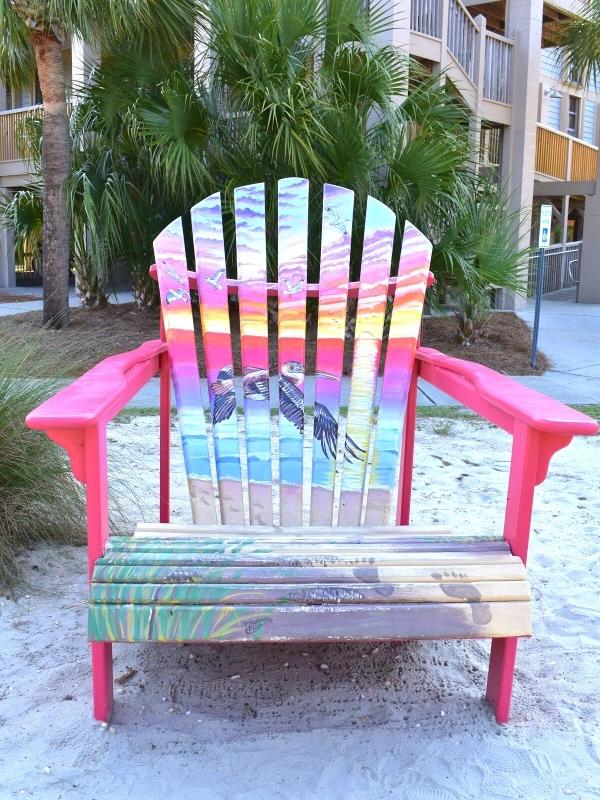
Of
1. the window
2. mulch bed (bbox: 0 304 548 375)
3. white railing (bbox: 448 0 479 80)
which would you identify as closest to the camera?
mulch bed (bbox: 0 304 548 375)

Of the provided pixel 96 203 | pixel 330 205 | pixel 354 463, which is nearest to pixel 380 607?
pixel 354 463

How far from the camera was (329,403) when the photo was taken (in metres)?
2.79

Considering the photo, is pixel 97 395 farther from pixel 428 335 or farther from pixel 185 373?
pixel 428 335

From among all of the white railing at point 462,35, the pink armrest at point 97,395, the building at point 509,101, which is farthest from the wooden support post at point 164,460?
the white railing at point 462,35

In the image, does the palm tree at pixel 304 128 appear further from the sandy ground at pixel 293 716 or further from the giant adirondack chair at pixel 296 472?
the sandy ground at pixel 293 716

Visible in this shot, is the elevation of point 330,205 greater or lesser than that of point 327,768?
greater

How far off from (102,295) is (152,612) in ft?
28.6

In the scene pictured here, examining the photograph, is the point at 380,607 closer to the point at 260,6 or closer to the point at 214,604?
the point at 214,604

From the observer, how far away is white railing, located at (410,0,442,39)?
10406mm

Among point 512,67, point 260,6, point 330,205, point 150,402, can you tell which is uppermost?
point 512,67

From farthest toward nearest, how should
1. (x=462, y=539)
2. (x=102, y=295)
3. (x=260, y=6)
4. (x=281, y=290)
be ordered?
(x=102, y=295), (x=260, y=6), (x=281, y=290), (x=462, y=539)

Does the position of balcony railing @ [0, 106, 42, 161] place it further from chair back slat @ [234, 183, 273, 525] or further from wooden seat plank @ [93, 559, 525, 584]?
wooden seat plank @ [93, 559, 525, 584]

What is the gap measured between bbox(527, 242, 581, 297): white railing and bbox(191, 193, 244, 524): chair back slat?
13508 mm

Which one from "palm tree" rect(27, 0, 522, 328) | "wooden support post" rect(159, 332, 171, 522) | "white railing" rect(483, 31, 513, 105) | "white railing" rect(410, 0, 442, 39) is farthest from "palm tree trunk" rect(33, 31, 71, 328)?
"white railing" rect(483, 31, 513, 105)
